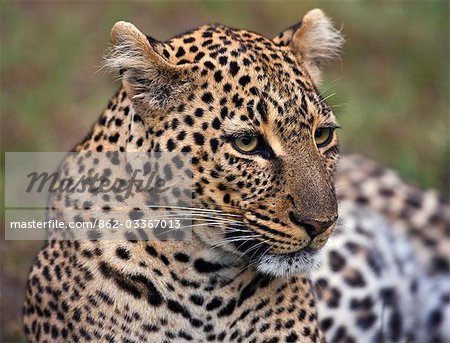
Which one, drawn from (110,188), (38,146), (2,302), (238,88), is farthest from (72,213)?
(38,146)

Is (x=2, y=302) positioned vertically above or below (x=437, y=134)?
below

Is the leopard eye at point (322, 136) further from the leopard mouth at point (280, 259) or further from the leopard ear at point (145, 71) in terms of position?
the leopard ear at point (145, 71)

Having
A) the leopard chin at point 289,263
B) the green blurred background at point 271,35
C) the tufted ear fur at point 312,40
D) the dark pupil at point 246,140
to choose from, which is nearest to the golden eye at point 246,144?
the dark pupil at point 246,140

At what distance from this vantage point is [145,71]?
5637 mm

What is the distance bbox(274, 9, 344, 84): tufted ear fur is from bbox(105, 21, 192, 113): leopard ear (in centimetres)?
96

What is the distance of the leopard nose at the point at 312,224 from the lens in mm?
5402

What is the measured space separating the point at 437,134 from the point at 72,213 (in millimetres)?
7487

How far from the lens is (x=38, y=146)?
1143cm

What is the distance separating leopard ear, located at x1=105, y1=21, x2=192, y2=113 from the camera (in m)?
5.57

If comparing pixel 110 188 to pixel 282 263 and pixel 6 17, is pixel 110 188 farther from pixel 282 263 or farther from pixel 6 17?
pixel 6 17

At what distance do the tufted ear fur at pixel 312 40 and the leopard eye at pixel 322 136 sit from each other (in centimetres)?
56

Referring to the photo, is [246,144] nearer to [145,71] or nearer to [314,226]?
[314,226]

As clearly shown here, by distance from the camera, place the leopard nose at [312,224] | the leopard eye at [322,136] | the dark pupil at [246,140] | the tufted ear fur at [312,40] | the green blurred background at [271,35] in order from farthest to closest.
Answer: the green blurred background at [271,35]
the tufted ear fur at [312,40]
the leopard eye at [322,136]
the dark pupil at [246,140]
the leopard nose at [312,224]

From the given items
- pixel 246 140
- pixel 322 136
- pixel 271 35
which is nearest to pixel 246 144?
pixel 246 140
